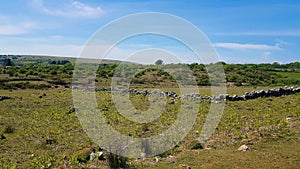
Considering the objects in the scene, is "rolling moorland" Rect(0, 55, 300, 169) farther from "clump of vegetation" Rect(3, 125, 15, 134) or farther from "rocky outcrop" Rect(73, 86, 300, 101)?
"rocky outcrop" Rect(73, 86, 300, 101)

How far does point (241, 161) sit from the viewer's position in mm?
12250

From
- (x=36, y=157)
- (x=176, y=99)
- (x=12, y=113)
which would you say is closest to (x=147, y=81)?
(x=176, y=99)

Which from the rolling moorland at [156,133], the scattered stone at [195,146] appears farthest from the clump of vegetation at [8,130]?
the scattered stone at [195,146]

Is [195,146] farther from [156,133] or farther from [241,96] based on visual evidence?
[241,96]

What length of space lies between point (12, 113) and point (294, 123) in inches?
719

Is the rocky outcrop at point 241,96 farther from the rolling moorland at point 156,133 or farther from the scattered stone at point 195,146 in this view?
the scattered stone at point 195,146

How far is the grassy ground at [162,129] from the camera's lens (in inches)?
483

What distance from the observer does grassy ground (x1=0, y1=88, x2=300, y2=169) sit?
40.3 feet

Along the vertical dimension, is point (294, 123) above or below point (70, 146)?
above

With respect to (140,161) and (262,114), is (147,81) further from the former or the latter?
(140,161)

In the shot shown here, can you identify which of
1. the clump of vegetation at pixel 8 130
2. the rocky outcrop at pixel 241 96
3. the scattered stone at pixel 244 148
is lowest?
the clump of vegetation at pixel 8 130

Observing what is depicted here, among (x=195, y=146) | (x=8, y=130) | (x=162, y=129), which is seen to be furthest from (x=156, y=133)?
(x=8, y=130)

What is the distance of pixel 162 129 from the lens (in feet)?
62.9

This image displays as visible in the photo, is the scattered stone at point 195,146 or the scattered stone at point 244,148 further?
the scattered stone at point 195,146
